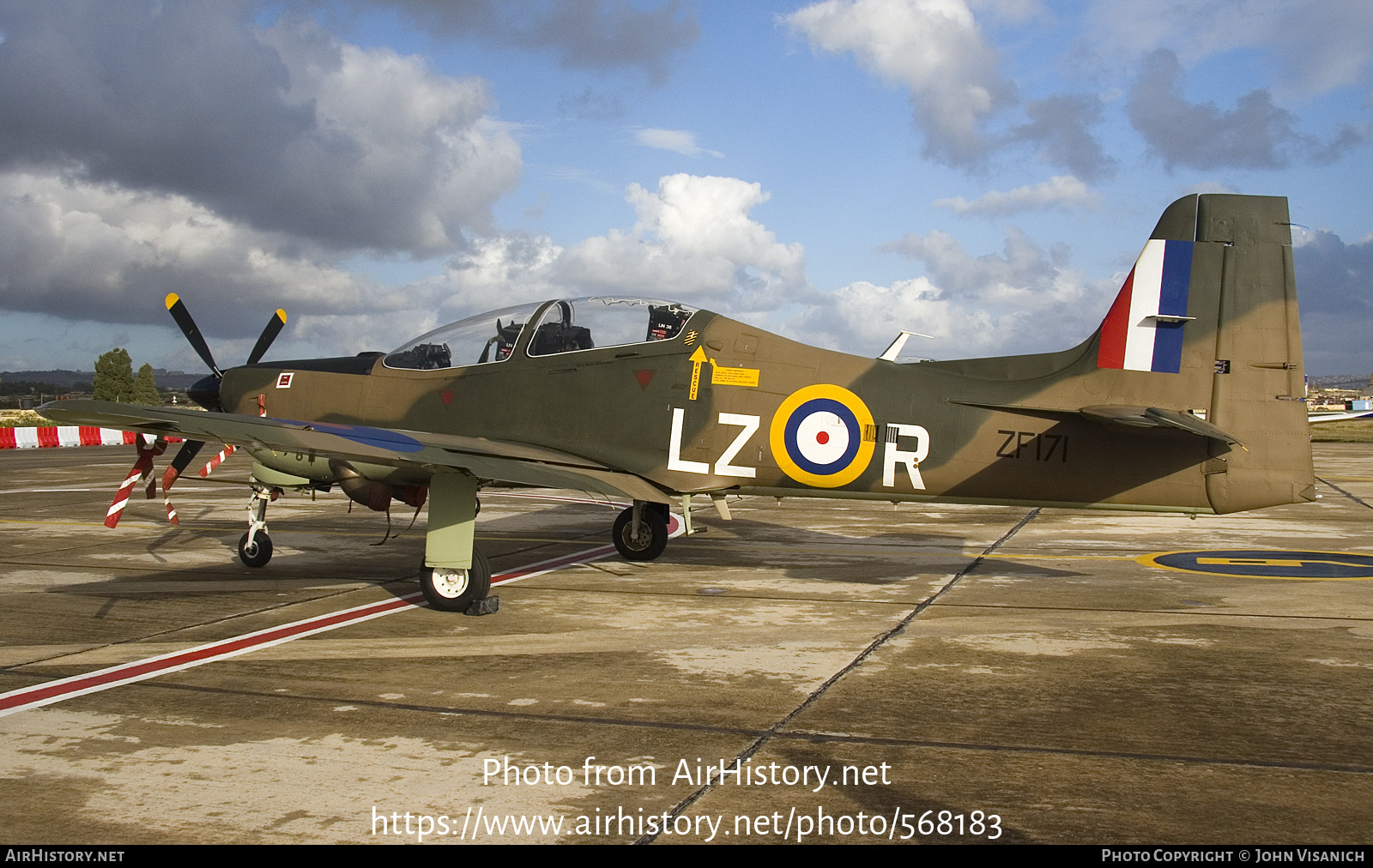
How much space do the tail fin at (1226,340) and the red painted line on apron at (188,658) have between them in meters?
7.63

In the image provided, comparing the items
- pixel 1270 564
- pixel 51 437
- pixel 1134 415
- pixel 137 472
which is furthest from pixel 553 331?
pixel 51 437

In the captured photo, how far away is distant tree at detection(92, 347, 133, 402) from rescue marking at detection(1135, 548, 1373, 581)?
89.9m

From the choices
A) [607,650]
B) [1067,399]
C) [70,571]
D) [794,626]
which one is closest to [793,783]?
[607,650]

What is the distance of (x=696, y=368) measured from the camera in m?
10.5

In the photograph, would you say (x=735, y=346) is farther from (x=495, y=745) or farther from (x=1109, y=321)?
(x=495, y=745)

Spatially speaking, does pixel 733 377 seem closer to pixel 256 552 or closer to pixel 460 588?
pixel 460 588

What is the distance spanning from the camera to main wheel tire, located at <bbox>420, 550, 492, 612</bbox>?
29.7 feet

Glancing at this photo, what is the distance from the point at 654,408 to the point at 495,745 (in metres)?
5.55

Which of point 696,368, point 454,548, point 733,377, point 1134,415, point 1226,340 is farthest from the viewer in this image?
point 696,368

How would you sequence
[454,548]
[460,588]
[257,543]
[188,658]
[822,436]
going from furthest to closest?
1. [257,543]
2. [822,436]
3. [460,588]
4. [454,548]
5. [188,658]

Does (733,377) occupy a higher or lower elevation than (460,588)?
higher

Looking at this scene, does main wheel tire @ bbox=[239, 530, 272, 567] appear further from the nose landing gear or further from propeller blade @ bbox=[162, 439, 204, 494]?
propeller blade @ bbox=[162, 439, 204, 494]

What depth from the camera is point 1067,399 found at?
9.52 metres

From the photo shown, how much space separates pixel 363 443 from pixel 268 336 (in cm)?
536
